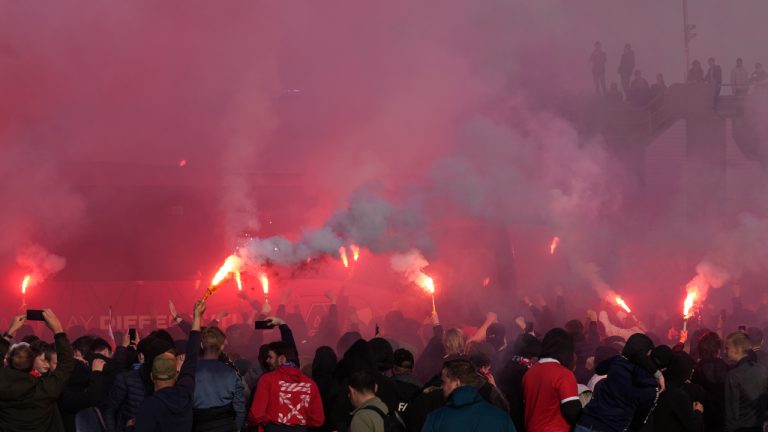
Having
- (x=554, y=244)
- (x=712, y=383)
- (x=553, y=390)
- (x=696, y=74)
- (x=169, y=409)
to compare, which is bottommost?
(x=712, y=383)

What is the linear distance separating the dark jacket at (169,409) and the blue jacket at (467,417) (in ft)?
5.84

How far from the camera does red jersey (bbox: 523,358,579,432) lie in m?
6.66

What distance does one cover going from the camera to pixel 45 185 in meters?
19.2

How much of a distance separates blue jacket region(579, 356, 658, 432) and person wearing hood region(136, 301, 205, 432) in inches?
108

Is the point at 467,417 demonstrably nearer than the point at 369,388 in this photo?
Yes

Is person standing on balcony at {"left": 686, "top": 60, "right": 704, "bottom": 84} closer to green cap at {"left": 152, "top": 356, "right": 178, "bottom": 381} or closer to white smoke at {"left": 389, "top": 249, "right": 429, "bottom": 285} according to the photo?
white smoke at {"left": 389, "top": 249, "right": 429, "bottom": 285}

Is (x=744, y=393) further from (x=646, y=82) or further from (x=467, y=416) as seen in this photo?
(x=646, y=82)

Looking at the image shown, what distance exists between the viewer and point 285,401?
23.2 feet

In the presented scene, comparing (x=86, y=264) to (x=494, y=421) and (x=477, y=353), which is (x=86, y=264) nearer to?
(x=477, y=353)

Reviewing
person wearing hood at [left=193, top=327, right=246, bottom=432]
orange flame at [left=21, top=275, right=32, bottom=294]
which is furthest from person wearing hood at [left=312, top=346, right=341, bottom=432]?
orange flame at [left=21, top=275, right=32, bottom=294]

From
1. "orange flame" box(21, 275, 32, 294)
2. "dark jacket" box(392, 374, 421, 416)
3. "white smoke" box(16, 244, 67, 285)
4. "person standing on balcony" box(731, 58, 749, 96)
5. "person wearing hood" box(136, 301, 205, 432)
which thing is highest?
"person standing on balcony" box(731, 58, 749, 96)

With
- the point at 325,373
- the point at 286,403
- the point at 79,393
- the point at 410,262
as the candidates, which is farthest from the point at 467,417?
the point at 410,262

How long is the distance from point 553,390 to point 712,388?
231cm

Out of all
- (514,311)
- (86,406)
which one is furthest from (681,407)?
(514,311)
